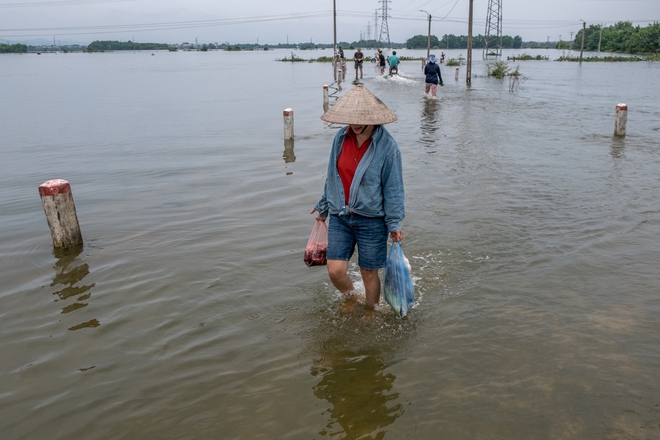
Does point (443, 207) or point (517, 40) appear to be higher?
point (517, 40)

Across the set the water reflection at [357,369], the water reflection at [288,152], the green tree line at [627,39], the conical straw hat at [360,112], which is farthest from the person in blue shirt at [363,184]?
the green tree line at [627,39]

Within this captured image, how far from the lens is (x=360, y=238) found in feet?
14.2

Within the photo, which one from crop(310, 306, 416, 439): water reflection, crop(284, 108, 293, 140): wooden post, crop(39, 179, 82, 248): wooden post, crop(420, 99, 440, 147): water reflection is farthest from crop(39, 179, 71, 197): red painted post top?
crop(420, 99, 440, 147): water reflection

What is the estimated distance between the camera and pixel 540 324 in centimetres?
465

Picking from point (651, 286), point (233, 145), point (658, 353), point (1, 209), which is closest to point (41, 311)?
point (1, 209)

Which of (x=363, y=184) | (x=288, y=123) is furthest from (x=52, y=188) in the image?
(x=288, y=123)

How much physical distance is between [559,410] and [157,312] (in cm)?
352

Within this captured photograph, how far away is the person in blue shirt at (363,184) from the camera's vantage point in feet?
13.3

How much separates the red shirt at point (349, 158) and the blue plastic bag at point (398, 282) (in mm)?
668

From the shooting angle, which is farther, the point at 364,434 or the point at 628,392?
the point at 628,392

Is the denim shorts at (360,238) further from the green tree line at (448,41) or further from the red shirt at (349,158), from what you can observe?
the green tree line at (448,41)

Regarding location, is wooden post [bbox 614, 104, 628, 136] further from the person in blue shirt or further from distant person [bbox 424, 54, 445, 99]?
the person in blue shirt

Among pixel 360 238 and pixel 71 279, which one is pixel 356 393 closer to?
pixel 360 238

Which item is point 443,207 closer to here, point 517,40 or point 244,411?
point 244,411
